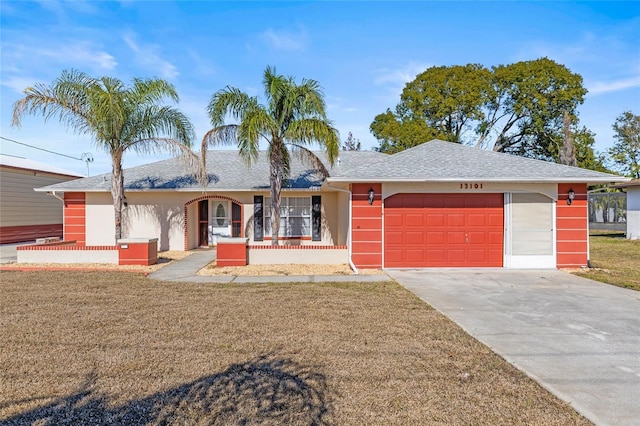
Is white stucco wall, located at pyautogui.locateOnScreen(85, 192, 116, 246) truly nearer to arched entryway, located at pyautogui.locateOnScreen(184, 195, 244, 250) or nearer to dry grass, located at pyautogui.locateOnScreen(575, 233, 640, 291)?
arched entryway, located at pyautogui.locateOnScreen(184, 195, 244, 250)

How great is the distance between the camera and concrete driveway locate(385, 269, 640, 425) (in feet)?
12.1

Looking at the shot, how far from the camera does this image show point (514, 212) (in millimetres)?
11078

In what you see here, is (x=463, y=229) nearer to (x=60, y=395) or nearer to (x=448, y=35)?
(x=448, y=35)

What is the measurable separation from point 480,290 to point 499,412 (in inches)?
217

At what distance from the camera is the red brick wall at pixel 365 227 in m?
10.9

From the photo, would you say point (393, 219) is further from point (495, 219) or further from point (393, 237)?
point (495, 219)

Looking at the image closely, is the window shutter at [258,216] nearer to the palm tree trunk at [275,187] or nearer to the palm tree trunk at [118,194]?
the palm tree trunk at [275,187]

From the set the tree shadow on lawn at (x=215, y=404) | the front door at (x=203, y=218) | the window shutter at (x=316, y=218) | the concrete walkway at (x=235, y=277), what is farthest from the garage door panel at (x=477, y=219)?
the front door at (x=203, y=218)

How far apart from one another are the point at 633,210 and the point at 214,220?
22.1 metres

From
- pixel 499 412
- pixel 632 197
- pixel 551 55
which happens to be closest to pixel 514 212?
pixel 499 412

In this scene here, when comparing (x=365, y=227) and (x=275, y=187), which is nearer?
(x=365, y=227)

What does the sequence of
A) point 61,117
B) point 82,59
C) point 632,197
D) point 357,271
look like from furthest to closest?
point 632,197, point 82,59, point 61,117, point 357,271

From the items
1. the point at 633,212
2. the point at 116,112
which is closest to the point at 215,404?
the point at 116,112

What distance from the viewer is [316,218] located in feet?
50.0
